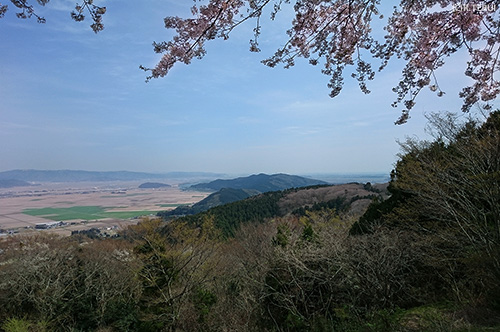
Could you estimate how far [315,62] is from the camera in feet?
8.96

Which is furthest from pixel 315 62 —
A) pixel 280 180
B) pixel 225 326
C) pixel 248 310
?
pixel 280 180

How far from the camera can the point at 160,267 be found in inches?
422

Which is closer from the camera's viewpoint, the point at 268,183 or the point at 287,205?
the point at 287,205

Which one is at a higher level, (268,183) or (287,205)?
(287,205)

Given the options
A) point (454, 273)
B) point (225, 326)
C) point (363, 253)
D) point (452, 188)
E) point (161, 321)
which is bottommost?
point (161, 321)

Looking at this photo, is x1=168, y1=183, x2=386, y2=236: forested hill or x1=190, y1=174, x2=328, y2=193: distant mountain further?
x1=190, y1=174, x2=328, y2=193: distant mountain

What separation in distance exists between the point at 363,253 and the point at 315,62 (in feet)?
17.7

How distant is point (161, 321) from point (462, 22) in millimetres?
11837

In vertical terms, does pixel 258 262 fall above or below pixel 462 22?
below

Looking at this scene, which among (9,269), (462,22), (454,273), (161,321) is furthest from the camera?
(9,269)

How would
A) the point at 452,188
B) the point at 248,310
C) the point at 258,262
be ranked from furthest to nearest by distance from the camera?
the point at 258,262 → the point at 248,310 → the point at 452,188

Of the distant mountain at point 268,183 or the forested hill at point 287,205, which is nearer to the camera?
the forested hill at point 287,205

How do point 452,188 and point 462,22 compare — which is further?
point 452,188

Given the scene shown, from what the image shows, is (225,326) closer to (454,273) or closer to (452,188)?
(454,273)
